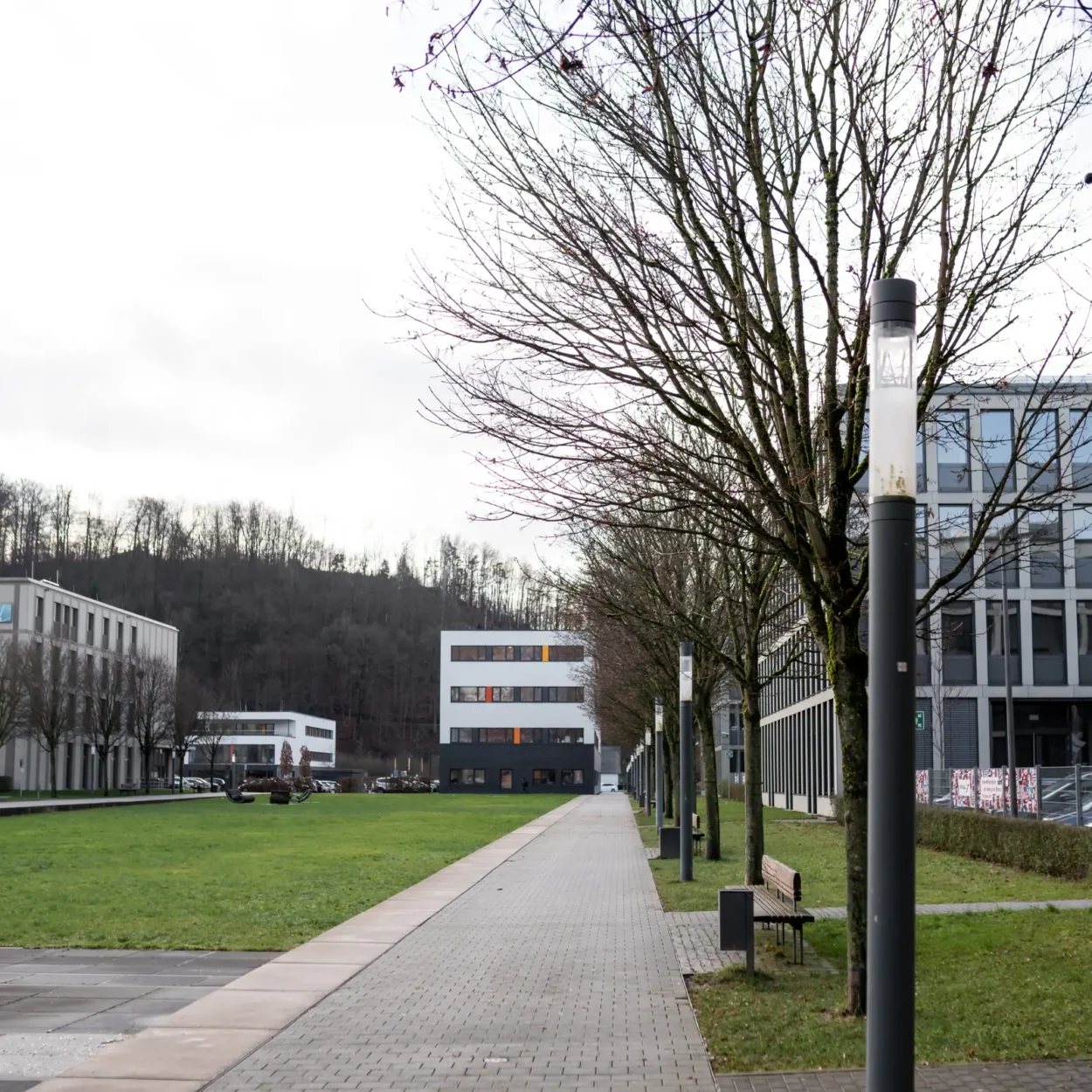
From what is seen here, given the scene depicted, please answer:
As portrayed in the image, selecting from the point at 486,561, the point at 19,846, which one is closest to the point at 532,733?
the point at 486,561

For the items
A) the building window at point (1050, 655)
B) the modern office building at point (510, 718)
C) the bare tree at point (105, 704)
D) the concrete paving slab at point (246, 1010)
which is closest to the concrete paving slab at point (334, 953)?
the concrete paving slab at point (246, 1010)

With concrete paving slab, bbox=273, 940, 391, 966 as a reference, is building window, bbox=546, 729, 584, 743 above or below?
above

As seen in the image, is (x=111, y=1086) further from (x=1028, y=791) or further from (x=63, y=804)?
(x=63, y=804)

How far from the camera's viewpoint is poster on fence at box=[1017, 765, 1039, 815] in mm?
26906

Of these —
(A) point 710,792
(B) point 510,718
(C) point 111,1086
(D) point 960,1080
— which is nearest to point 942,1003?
(D) point 960,1080

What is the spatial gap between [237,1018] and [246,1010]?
341mm

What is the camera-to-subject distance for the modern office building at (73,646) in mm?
82875

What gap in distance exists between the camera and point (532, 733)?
379 ft

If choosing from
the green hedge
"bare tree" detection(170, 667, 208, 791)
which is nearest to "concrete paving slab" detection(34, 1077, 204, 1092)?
the green hedge

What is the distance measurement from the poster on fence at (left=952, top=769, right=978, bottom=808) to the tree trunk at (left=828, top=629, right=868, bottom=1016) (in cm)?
2405

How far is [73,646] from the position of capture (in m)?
91.4

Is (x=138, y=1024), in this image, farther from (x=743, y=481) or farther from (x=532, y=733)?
(x=532, y=733)

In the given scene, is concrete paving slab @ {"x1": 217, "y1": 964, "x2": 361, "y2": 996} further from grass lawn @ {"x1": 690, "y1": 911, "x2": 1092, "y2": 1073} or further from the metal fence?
the metal fence

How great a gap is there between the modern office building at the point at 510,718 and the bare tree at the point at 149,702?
27023mm
